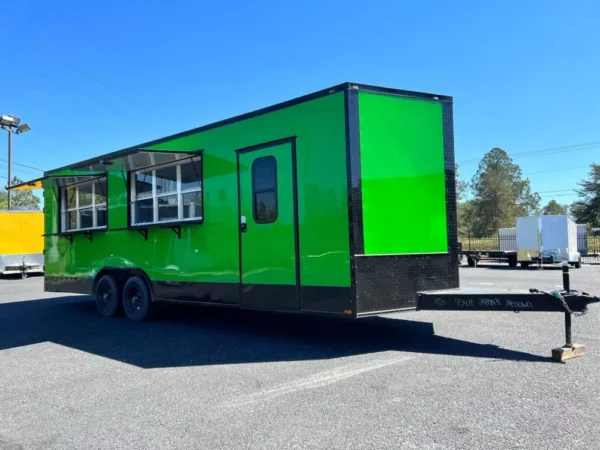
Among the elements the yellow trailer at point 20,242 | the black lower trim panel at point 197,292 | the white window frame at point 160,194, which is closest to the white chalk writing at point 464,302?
the black lower trim panel at point 197,292

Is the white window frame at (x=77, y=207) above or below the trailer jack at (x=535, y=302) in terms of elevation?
above

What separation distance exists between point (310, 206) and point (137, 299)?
14.5ft

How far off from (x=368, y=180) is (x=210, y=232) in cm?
276

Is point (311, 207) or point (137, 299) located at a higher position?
point (311, 207)

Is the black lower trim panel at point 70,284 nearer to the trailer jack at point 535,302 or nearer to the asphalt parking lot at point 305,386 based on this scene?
the asphalt parking lot at point 305,386

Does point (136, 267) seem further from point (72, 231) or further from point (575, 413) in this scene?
point (575, 413)

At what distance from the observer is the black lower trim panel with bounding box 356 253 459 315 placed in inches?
241

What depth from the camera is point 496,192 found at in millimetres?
56656

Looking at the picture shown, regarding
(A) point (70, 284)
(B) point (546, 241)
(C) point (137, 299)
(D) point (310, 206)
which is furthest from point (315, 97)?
(B) point (546, 241)

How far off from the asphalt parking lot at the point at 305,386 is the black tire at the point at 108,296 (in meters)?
1.09

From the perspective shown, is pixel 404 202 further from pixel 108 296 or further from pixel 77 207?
pixel 77 207

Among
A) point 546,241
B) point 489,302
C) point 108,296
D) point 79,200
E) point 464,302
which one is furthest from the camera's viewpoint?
point 546,241

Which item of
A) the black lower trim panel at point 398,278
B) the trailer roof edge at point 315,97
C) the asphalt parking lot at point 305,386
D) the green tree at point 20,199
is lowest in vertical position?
the asphalt parking lot at point 305,386

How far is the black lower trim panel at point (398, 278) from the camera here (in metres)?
6.13
